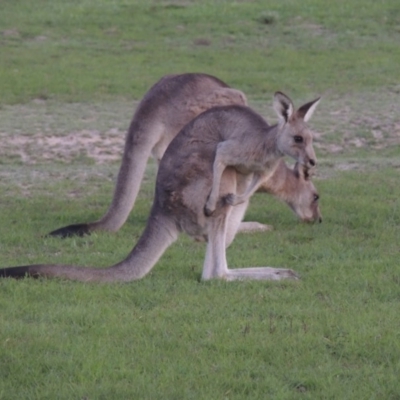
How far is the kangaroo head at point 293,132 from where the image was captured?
652 centimetres

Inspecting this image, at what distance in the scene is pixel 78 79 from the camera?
1647 cm

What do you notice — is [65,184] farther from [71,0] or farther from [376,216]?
[71,0]

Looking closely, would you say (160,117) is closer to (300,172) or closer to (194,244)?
(194,244)

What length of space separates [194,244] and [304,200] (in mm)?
1292

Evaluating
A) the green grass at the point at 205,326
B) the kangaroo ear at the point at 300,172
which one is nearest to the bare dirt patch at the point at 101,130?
the kangaroo ear at the point at 300,172

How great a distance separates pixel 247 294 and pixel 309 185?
2.84 meters

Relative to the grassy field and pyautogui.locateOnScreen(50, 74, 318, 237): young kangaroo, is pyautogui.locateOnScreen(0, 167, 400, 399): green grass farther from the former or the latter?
pyautogui.locateOnScreen(50, 74, 318, 237): young kangaroo

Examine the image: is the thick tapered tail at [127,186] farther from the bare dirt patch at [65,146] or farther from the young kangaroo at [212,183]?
the bare dirt patch at [65,146]

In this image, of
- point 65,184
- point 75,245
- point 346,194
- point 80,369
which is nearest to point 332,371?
point 80,369

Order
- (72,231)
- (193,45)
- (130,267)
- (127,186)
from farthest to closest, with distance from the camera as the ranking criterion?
(193,45), (127,186), (72,231), (130,267)

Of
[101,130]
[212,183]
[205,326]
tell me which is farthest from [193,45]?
[205,326]

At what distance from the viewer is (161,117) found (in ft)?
27.3

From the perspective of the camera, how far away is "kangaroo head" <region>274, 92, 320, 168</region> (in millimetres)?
6516

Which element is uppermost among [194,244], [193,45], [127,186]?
[127,186]
